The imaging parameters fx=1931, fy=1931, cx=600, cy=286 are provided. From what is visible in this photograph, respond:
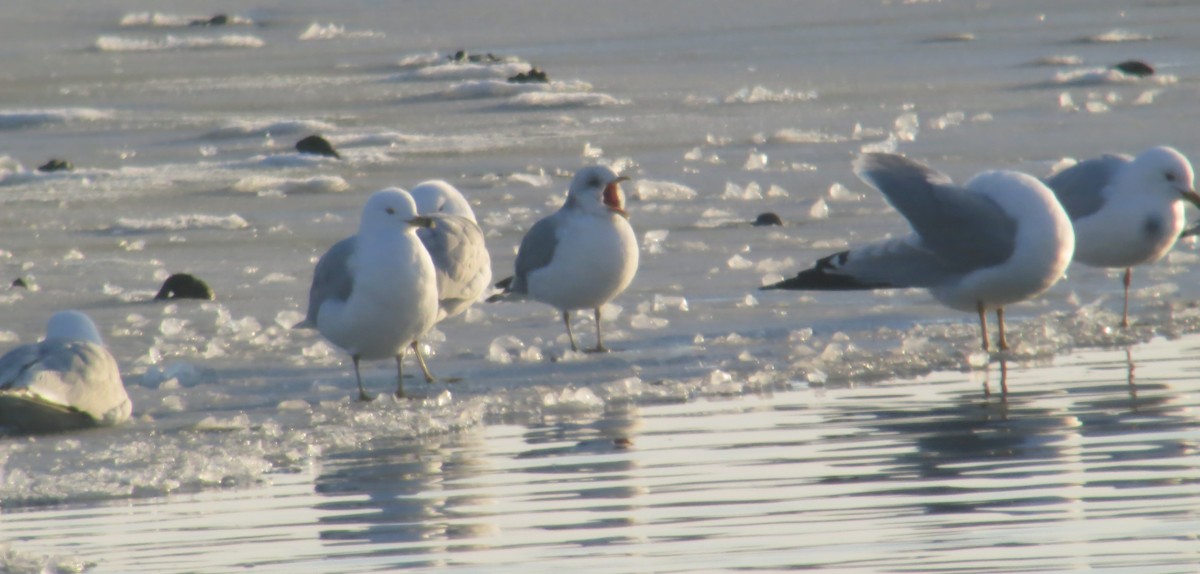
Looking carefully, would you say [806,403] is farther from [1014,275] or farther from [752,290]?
[752,290]

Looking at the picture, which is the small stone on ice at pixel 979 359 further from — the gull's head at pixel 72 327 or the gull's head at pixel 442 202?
the gull's head at pixel 72 327

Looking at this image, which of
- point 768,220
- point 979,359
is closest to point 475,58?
point 768,220

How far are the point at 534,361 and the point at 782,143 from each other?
7131 mm

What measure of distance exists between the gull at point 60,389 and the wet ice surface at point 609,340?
0.11m

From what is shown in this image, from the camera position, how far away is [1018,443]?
19.4 ft

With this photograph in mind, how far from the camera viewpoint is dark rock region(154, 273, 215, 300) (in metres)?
9.94

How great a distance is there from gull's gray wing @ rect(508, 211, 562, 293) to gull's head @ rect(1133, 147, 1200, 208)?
2.82 meters

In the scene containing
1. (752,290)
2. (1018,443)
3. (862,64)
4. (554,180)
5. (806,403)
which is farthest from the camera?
(862,64)

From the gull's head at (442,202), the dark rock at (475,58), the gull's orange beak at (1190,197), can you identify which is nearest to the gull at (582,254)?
the gull's head at (442,202)

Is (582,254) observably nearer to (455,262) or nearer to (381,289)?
(455,262)

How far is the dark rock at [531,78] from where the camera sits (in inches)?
722

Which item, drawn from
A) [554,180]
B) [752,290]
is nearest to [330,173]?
[554,180]

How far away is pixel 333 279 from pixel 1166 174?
13.2ft

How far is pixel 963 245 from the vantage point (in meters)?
8.16
